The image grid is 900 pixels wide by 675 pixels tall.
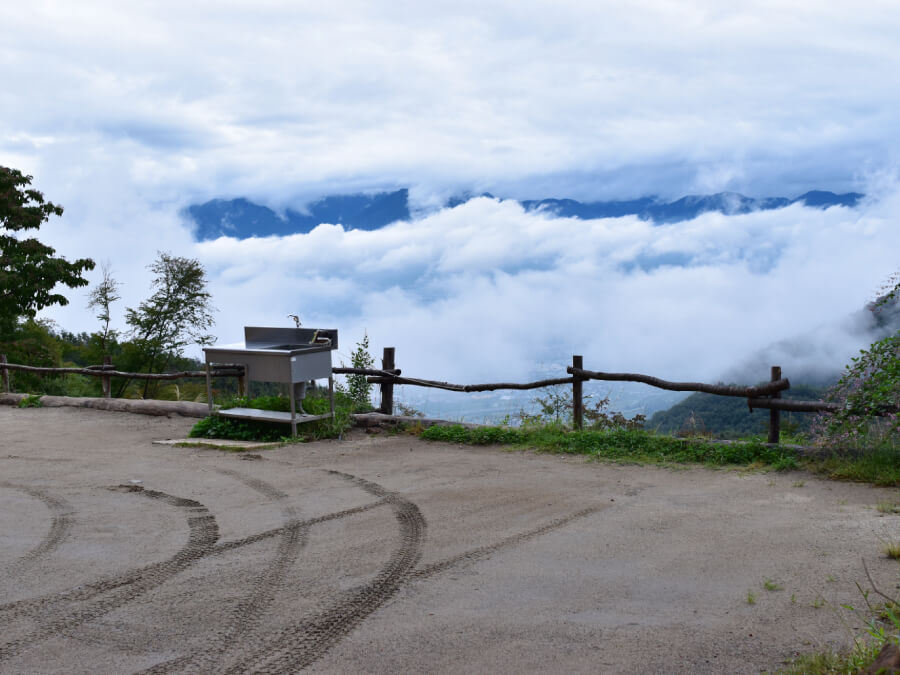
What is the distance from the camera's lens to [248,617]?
13.9 feet

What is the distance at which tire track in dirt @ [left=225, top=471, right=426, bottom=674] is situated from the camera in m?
3.68

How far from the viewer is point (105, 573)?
5.03m

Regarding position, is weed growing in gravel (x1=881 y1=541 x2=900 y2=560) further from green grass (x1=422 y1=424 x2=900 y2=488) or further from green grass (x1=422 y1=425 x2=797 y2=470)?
green grass (x1=422 y1=425 x2=797 y2=470)

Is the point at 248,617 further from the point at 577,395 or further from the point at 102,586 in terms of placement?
the point at 577,395

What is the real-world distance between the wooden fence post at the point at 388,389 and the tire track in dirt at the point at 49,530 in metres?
4.93

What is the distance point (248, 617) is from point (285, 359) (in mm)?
6383

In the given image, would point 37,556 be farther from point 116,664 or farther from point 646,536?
point 646,536

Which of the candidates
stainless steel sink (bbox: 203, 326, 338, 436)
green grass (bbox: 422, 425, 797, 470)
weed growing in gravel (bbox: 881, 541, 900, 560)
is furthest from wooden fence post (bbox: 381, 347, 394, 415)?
weed growing in gravel (bbox: 881, 541, 900, 560)

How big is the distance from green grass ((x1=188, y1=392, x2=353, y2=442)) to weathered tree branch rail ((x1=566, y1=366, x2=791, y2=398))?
3168 millimetres

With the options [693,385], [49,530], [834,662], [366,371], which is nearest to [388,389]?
[366,371]

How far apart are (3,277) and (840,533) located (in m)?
27.9

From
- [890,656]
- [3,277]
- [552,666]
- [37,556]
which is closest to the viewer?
[890,656]

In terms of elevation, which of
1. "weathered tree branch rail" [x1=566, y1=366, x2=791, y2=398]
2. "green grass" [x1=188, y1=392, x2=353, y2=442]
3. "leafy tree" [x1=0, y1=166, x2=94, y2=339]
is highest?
"leafy tree" [x1=0, y1=166, x2=94, y2=339]

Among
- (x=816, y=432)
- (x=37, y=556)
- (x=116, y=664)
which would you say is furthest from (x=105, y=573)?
(x=816, y=432)
